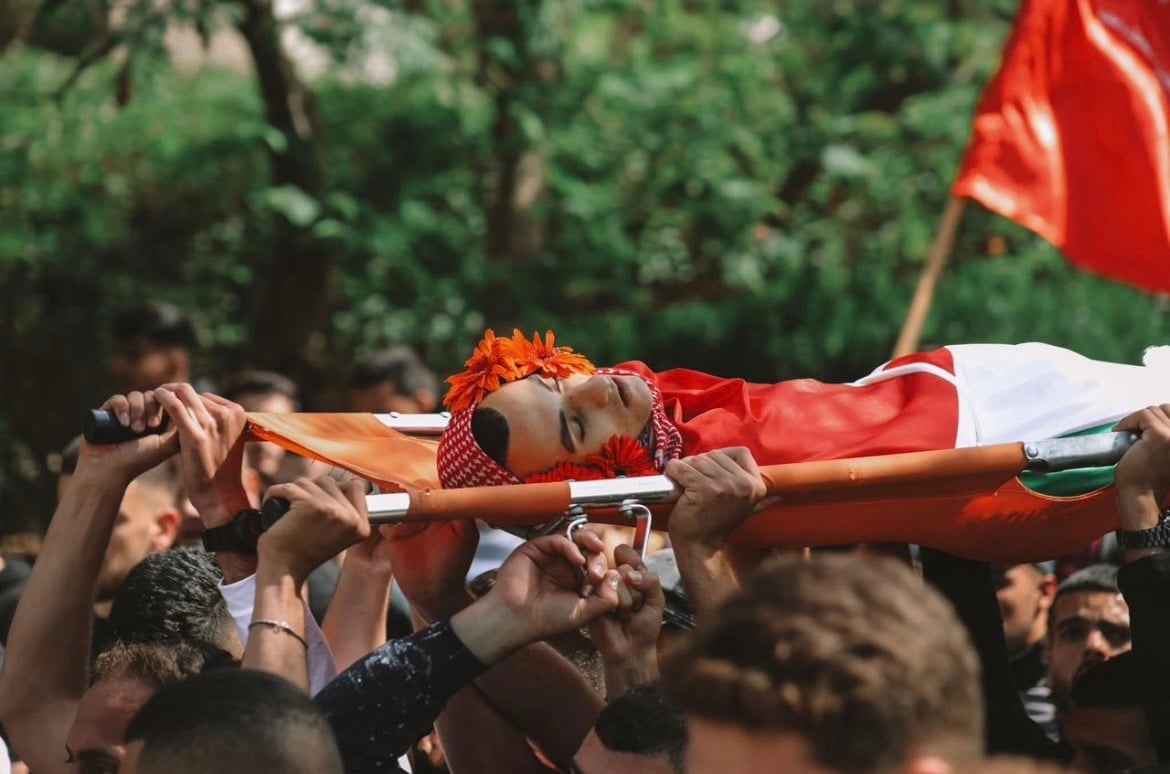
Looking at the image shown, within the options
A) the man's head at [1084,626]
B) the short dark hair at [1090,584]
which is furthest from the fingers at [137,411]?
the short dark hair at [1090,584]

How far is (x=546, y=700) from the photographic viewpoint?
10.5 ft

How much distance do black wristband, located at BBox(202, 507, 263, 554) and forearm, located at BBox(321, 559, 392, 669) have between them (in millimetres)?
548

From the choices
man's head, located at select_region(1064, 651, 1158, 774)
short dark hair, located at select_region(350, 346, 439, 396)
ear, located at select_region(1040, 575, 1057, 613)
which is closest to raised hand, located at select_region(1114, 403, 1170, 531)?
man's head, located at select_region(1064, 651, 1158, 774)

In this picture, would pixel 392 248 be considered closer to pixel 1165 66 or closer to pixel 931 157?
pixel 931 157

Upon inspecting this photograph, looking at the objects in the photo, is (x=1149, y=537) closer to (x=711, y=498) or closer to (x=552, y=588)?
(x=711, y=498)

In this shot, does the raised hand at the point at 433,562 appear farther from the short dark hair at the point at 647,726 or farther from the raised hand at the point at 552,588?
the short dark hair at the point at 647,726

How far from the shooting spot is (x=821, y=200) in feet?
28.8

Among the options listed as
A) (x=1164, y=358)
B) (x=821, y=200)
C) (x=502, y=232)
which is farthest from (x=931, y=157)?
(x=1164, y=358)

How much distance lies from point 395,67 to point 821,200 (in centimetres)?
240

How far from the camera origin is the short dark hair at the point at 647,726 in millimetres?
2734

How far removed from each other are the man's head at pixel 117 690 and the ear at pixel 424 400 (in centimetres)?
357

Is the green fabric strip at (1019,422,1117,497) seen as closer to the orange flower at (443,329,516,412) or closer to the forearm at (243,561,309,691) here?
the orange flower at (443,329,516,412)

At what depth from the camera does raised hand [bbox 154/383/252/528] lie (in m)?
3.07

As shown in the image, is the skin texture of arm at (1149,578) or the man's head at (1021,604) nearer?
the skin texture of arm at (1149,578)
